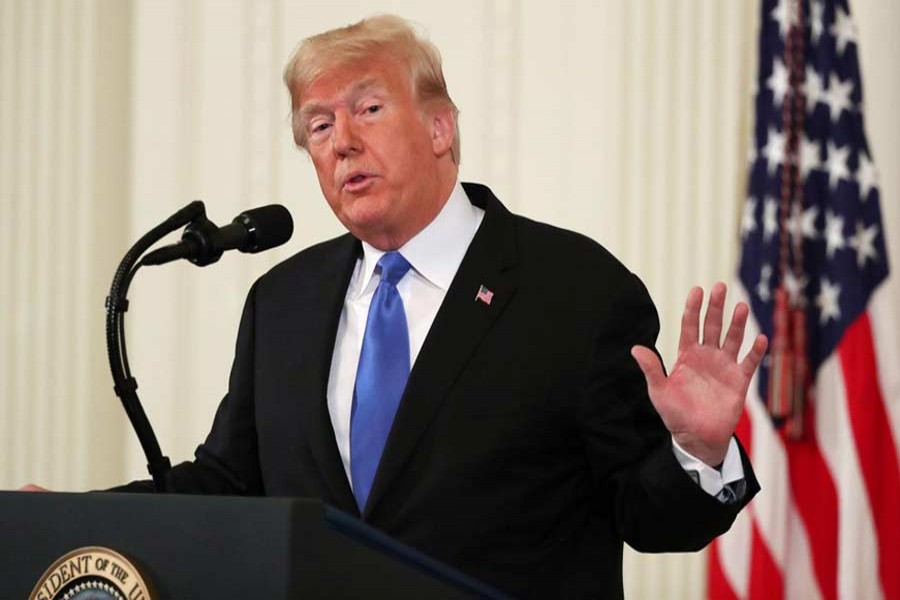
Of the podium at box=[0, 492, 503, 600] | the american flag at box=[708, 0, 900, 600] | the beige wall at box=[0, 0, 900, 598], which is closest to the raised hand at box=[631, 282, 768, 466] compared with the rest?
the podium at box=[0, 492, 503, 600]

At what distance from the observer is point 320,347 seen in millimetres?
2783

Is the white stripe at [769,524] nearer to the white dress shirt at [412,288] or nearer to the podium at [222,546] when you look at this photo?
the white dress shirt at [412,288]

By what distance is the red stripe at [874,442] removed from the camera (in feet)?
13.5

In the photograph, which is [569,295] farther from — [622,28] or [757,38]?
[622,28]

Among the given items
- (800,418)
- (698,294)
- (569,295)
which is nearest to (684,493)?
(698,294)

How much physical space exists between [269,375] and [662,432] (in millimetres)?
786

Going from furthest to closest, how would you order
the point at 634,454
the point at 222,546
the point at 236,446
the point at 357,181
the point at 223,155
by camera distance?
the point at 223,155 < the point at 236,446 < the point at 357,181 < the point at 634,454 < the point at 222,546

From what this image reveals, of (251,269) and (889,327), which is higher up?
(251,269)

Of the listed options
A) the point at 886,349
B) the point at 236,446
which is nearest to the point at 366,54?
the point at 236,446

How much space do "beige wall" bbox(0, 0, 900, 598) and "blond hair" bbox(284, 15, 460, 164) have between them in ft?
7.00

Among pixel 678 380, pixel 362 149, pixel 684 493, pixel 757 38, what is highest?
pixel 757 38

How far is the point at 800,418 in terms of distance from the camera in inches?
165

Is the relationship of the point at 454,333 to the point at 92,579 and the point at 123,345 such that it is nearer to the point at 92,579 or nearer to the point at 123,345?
the point at 123,345

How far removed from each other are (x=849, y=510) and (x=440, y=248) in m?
1.88
